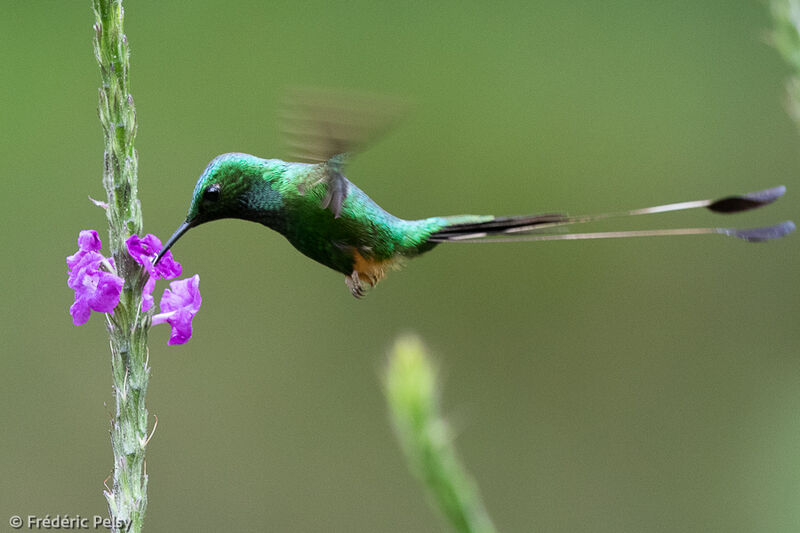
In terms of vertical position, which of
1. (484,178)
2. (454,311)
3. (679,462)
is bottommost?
(679,462)

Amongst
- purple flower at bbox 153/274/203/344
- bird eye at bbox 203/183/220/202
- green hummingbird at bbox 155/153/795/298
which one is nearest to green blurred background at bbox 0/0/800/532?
green hummingbird at bbox 155/153/795/298

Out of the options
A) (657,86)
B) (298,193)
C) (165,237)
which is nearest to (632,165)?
(657,86)

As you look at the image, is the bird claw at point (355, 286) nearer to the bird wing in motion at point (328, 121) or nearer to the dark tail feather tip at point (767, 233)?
the bird wing in motion at point (328, 121)

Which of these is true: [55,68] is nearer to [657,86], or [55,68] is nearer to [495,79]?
[495,79]

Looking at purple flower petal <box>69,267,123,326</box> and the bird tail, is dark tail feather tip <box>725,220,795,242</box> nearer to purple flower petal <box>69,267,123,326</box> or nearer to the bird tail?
the bird tail

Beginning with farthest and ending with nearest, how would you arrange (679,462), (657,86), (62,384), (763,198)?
(657,86) → (62,384) → (679,462) → (763,198)

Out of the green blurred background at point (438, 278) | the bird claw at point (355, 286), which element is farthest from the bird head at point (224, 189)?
the green blurred background at point (438, 278)

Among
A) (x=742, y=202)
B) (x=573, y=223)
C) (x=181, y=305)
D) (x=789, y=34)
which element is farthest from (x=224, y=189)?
(x=789, y=34)
